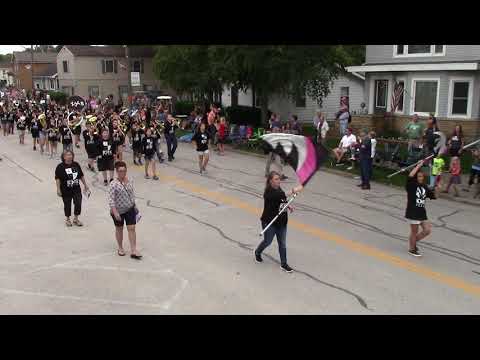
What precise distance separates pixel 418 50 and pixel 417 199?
14121mm

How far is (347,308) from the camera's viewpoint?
6.85m

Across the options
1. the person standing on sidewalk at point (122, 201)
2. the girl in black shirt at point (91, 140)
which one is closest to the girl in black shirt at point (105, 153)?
the girl in black shirt at point (91, 140)

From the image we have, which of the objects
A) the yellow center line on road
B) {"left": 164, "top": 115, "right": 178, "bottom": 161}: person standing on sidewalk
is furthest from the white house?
the yellow center line on road

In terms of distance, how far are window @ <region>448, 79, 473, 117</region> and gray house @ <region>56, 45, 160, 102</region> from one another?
120 ft

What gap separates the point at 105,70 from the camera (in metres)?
52.1

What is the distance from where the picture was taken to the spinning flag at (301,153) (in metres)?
8.19

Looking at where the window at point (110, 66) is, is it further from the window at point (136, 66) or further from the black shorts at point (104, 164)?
the black shorts at point (104, 164)

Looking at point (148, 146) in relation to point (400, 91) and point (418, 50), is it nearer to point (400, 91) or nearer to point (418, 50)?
point (400, 91)

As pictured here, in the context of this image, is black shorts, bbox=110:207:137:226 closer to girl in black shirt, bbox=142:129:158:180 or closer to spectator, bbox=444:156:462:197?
girl in black shirt, bbox=142:129:158:180

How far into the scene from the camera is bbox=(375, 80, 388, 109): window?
22.9 meters

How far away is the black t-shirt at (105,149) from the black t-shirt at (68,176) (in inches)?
149
